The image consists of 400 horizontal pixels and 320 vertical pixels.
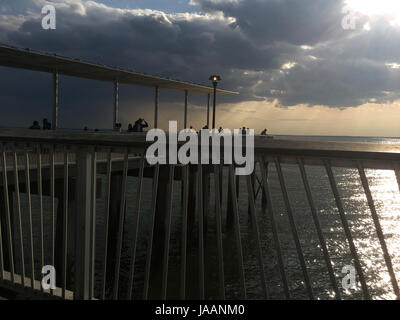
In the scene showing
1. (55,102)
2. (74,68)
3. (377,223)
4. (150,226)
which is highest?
(74,68)

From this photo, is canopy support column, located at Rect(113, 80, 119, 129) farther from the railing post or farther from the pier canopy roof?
the railing post

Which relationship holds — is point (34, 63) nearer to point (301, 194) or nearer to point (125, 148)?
point (125, 148)

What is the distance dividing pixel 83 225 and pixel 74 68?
12865 millimetres

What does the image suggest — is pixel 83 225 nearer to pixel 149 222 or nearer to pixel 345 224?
pixel 149 222

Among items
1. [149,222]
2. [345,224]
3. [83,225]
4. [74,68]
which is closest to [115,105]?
[74,68]

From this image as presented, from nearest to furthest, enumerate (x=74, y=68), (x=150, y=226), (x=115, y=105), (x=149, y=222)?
(x=150, y=226) → (x=149, y=222) → (x=74, y=68) → (x=115, y=105)

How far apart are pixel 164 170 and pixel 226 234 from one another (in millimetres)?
5021

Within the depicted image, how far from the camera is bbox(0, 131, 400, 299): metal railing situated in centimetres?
210

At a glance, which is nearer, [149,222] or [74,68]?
[149,222]

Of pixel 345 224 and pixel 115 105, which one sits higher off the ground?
pixel 115 105

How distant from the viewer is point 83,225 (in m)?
2.73

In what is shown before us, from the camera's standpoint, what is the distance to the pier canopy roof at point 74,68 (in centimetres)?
1178

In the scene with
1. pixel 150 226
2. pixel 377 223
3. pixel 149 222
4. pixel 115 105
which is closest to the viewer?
pixel 377 223
